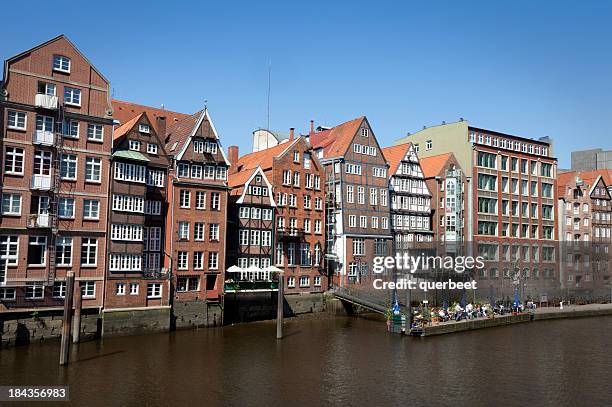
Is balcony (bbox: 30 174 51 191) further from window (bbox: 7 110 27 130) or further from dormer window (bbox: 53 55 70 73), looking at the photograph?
dormer window (bbox: 53 55 70 73)

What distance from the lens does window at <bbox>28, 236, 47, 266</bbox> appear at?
4500 centimetres

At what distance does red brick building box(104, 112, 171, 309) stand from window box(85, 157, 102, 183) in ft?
3.78

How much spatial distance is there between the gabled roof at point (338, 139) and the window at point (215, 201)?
18.6 metres

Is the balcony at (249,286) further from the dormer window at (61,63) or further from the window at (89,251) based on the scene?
the dormer window at (61,63)

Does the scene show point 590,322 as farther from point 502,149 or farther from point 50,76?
point 50,76

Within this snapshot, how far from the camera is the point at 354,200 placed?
70000mm

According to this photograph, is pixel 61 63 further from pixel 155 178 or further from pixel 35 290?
pixel 35 290

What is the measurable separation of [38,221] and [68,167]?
5253 millimetres


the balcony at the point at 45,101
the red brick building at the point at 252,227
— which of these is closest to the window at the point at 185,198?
the red brick building at the point at 252,227

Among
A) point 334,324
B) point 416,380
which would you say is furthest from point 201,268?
point 416,380

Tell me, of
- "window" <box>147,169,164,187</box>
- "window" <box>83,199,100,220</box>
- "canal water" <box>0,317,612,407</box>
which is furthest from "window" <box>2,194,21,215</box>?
"window" <box>147,169,164,187</box>

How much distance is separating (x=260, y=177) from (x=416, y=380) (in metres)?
31.6

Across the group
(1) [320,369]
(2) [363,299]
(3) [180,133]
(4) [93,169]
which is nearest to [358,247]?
(2) [363,299]

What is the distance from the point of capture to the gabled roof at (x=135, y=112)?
70562 millimetres
